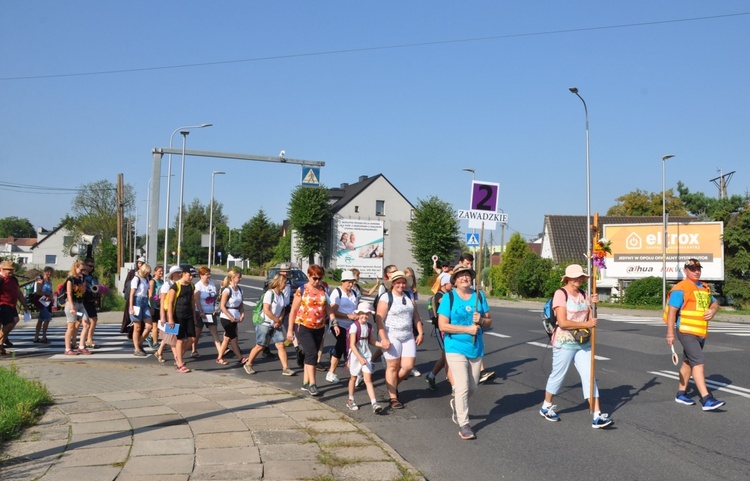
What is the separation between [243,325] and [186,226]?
118 m

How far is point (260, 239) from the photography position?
88.1m

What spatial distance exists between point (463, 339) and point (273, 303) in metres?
4.72

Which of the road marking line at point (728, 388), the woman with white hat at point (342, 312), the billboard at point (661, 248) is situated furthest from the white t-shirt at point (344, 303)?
the billboard at point (661, 248)

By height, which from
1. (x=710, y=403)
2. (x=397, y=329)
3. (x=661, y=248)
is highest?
(x=661, y=248)

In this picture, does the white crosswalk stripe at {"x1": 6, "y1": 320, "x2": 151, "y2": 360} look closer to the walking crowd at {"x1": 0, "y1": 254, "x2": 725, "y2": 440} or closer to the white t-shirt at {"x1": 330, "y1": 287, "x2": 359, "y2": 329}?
the walking crowd at {"x1": 0, "y1": 254, "x2": 725, "y2": 440}

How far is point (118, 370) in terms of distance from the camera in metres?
11.0

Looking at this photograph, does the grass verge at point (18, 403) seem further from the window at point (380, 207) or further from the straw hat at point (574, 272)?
the window at point (380, 207)

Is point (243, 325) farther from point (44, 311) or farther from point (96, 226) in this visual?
point (96, 226)

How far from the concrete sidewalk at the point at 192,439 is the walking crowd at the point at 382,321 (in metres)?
0.90

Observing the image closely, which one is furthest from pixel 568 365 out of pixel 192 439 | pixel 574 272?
pixel 192 439

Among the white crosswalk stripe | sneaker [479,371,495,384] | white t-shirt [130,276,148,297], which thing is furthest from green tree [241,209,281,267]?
sneaker [479,371,495,384]

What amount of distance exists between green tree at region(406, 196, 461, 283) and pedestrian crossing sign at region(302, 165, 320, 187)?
1374 inches

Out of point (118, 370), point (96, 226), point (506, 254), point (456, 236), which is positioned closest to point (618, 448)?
point (118, 370)

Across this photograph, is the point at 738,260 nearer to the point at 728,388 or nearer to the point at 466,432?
the point at 728,388
